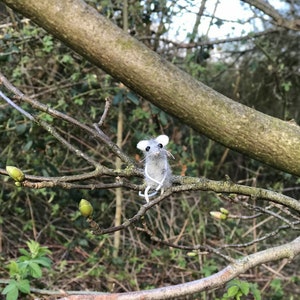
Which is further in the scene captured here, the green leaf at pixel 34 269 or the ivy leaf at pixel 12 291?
the green leaf at pixel 34 269

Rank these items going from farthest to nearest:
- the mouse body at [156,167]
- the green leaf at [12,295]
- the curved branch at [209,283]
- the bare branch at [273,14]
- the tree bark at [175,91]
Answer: the bare branch at [273,14] < the green leaf at [12,295] < the tree bark at [175,91] < the mouse body at [156,167] < the curved branch at [209,283]

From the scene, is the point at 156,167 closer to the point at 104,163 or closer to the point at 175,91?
the point at 175,91

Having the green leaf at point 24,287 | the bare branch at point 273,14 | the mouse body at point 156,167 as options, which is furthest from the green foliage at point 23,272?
the bare branch at point 273,14

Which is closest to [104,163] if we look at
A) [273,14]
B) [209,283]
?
[273,14]

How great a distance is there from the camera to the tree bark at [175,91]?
1105 millimetres

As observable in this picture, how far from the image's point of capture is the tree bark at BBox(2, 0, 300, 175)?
111 centimetres

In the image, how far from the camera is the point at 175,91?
1.12 metres

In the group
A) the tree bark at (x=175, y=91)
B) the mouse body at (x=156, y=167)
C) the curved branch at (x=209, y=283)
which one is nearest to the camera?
the curved branch at (x=209, y=283)

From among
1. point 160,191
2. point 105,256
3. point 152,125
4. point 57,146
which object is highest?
point 160,191

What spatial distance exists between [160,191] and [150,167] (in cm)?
6

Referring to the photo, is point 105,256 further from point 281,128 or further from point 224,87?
point 224,87

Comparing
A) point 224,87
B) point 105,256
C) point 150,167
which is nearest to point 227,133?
point 150,167

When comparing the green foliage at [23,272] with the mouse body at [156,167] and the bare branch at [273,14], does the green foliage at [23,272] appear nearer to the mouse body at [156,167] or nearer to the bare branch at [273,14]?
the mouse body at [156,167]

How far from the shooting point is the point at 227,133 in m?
1.12
